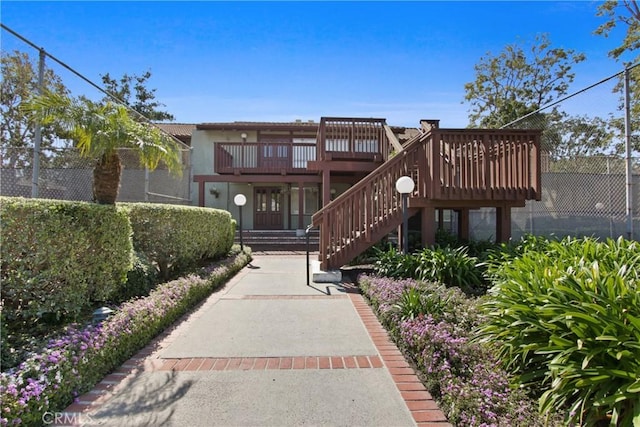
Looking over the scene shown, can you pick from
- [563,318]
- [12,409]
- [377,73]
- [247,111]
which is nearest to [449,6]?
[377,73]

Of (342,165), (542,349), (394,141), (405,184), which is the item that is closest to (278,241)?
(342,165)

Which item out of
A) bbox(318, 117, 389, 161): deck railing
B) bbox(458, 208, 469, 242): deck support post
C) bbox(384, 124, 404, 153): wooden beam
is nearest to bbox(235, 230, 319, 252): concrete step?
bbox(318, 117, 389, 161): deck railing

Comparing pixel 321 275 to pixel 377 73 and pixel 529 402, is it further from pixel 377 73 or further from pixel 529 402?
pixel 377 73

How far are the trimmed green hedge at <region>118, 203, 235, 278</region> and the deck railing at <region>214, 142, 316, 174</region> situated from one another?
25.8ft

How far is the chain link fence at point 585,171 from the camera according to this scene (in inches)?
282

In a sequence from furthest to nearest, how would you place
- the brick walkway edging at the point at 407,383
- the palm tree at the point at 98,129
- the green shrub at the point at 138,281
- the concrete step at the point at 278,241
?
the concrete step at the point at 278,241, the green shrub at the point at 138,281, the palm tree at the point at 98,129, the brick walkway edging at the point at 407,383

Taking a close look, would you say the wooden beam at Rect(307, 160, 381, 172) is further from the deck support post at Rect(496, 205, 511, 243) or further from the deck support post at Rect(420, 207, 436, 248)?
the deck support post at Rect(496, 205, 511, 243)

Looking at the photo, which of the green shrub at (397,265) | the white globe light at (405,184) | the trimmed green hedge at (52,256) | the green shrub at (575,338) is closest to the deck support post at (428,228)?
the green shrub at (397,265)

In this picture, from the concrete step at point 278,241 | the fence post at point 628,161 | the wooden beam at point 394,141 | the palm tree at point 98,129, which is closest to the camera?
the palm tree at point 98,129

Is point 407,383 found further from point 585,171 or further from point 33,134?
point 585,171

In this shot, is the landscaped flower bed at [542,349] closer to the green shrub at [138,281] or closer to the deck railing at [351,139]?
the green shrub at [138,281]

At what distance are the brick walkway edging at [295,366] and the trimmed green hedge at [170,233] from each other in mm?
2425

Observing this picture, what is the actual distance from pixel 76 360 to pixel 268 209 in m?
15.4

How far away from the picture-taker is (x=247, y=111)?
57.6ft
